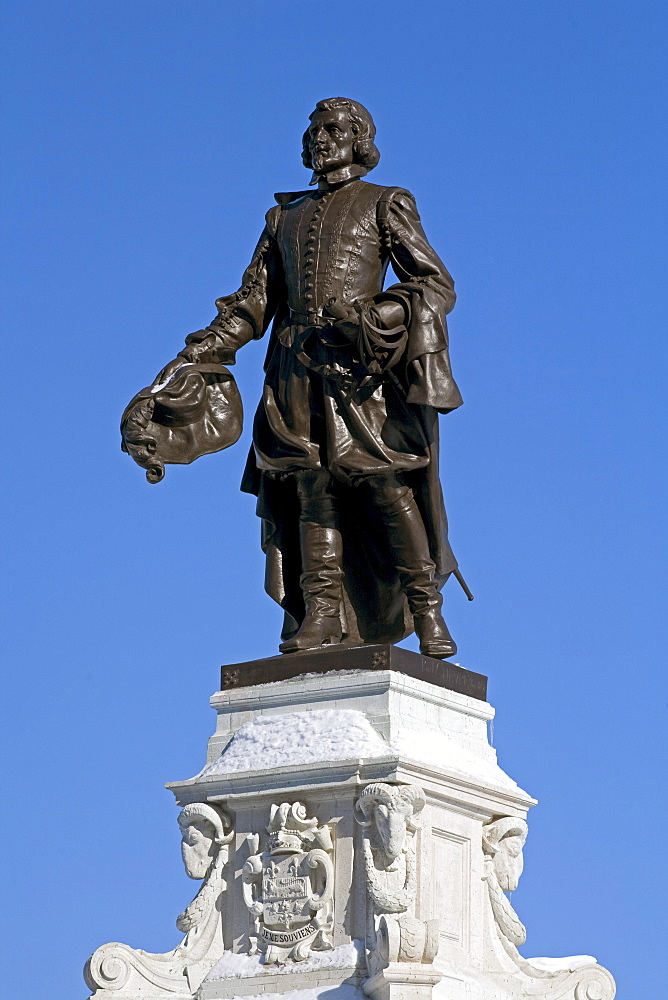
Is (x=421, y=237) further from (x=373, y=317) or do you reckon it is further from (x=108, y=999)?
(x=108, y=999)

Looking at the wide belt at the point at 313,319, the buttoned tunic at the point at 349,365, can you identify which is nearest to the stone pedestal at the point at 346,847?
the buttoned tunic at the point at 349,365

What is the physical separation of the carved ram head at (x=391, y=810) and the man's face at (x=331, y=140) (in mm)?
4143

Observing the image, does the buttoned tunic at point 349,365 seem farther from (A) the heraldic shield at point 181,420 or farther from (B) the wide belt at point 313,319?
(A) the heraldic shield at point 181,420

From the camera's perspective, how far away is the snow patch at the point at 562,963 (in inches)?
527

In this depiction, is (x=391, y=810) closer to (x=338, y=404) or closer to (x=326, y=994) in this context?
(x=326, y=994)

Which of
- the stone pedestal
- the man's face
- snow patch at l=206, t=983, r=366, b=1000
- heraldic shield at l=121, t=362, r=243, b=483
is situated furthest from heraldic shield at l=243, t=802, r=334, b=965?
the man's face

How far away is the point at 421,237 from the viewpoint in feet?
46.0

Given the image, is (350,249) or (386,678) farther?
(350,249)

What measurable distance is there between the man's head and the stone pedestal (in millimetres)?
3263

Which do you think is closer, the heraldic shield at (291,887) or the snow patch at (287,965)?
the snow patch at (287,965)

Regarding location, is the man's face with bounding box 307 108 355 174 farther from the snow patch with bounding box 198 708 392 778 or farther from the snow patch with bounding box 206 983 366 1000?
the snow patch with bounding box 206 983 366 1000

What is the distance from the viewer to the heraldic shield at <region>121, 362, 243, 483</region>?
1398cm

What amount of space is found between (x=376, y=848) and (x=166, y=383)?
11.1ft

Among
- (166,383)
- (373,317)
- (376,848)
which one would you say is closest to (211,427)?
(166,383)
